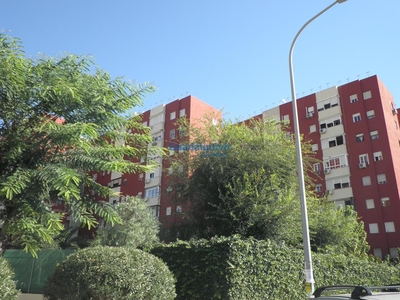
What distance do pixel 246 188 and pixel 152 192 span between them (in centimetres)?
2507

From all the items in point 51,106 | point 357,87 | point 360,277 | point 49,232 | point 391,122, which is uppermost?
point 357,87

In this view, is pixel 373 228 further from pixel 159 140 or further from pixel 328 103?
pixel 159 140

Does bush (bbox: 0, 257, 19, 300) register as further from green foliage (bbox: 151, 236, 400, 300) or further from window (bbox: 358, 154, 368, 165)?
window (bbox: 358, 154, 368, 165)

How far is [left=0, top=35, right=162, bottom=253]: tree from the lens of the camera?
7.62 metres

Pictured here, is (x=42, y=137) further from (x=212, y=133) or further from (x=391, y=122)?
(x=391, y=122)

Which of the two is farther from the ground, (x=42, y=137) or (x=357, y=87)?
(x=357, y=87)

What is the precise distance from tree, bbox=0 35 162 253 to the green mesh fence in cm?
864

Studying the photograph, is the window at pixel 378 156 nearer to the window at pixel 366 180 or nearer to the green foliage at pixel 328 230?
the window at pixel 366 180

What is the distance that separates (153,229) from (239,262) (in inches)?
843

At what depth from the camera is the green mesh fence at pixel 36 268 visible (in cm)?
1658

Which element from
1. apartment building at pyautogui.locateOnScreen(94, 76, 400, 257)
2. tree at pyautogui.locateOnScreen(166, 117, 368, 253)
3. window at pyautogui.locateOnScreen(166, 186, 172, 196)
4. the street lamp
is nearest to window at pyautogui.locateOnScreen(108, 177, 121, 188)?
apartment building at pyautogui.locateOnScreen(94, 76, 400, 257)

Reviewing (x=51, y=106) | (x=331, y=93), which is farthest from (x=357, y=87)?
(x=51, y=106)

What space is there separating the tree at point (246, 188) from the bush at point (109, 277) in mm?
8425

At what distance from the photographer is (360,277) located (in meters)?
15.7
